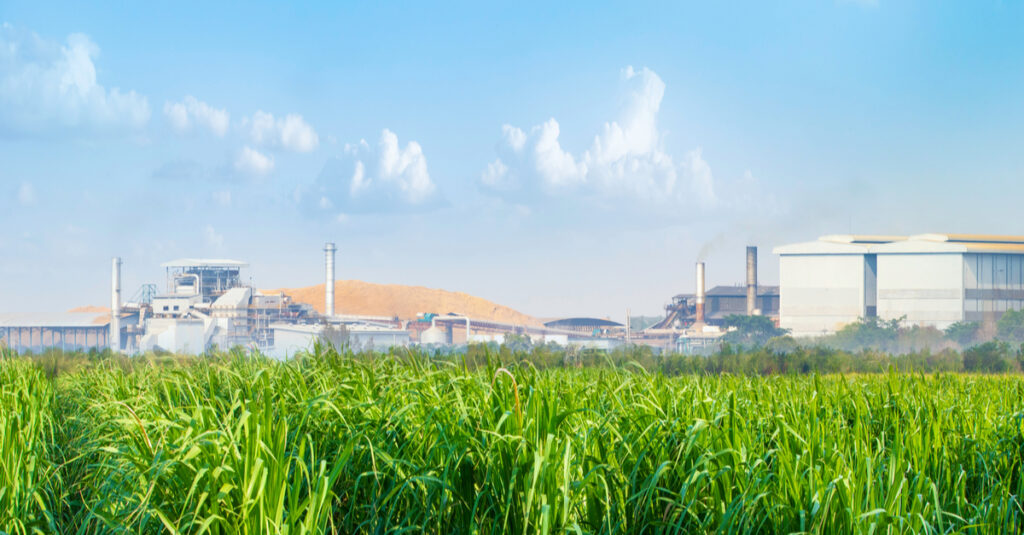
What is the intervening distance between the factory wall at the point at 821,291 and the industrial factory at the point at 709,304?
0.27 ft

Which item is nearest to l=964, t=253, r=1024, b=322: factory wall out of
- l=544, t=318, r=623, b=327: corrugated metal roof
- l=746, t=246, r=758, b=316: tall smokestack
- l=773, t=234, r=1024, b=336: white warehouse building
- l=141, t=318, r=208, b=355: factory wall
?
l=773, t=234, r=1024, b=336: white warehouse building

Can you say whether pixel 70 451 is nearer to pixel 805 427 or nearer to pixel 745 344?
pixel 805 427

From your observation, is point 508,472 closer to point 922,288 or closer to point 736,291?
point 922,288

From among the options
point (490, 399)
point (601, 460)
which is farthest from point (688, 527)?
point (490, 399)

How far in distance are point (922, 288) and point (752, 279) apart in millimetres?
15265

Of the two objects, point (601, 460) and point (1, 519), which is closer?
point (601, 460)

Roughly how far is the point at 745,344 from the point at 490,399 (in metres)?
68.3

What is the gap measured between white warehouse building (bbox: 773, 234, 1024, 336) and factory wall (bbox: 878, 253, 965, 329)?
2.7 inches

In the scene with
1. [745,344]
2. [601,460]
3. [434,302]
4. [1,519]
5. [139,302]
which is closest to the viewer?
[601,460]

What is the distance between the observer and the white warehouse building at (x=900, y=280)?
200 feet

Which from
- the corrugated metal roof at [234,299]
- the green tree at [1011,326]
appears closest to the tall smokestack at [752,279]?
the green tree at [1011,326]

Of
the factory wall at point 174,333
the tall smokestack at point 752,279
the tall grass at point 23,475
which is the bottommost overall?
the factory wall at point 174,333

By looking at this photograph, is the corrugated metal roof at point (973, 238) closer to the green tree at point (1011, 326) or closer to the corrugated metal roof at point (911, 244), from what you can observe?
the corrugated metal roof at point (911, 244)

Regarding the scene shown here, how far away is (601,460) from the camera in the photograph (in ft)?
10.4
